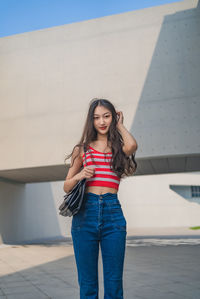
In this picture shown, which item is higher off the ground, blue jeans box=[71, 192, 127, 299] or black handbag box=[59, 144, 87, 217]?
black handbag box=[59, 144, 87, 217]

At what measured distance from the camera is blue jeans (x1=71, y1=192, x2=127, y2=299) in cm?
186

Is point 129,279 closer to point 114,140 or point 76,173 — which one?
point 76,173

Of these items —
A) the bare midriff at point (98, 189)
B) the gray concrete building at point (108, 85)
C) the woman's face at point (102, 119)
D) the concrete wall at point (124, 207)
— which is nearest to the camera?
the bare midriff at point (98, 189)

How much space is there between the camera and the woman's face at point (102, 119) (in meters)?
2.14

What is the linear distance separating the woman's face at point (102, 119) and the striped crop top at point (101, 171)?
170mm

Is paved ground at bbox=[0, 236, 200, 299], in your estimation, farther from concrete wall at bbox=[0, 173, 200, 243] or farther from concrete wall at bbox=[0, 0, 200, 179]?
concrete wall at bbox=[0, 173, 200, 243]

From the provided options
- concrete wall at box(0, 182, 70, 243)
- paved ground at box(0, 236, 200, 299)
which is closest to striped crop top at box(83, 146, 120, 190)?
paved ground at box(0, 236, 200, 299)

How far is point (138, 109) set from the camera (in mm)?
9805

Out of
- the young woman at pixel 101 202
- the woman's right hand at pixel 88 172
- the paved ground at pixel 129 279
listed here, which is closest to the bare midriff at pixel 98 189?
the young woman at pixel 101 202

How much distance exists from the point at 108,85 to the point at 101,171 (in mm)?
8526

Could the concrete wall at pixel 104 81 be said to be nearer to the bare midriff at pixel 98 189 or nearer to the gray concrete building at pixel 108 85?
the gray concrete building at pixel 108 85

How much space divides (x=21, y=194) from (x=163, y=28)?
1031 centimetres

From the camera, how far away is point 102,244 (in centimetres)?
190

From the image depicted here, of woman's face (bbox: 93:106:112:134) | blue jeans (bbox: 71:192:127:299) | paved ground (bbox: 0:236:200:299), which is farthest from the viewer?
paved ground (bbox: 0:236:200:299)
